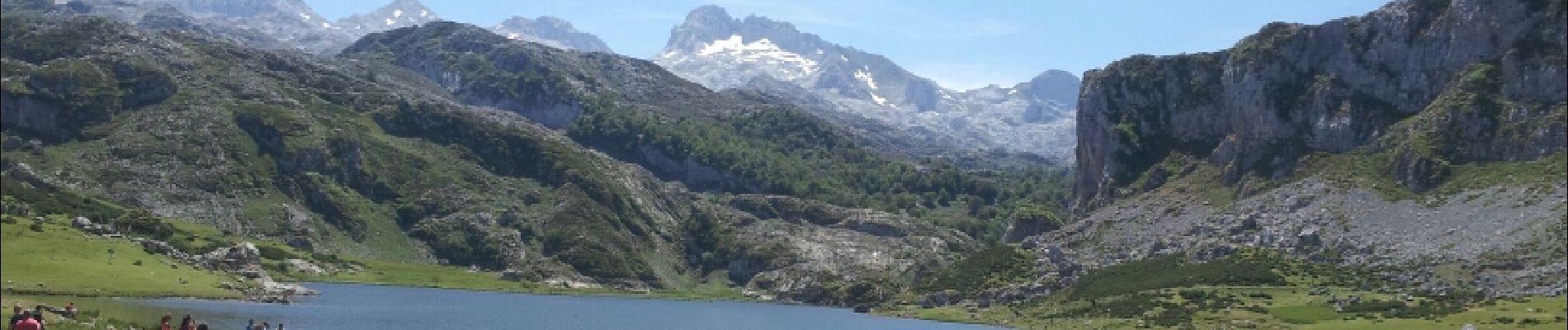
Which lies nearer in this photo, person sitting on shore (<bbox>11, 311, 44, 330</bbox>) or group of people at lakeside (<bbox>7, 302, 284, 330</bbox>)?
person sitting on shore (<bbox>11, 311, 44, 330</bbox>)

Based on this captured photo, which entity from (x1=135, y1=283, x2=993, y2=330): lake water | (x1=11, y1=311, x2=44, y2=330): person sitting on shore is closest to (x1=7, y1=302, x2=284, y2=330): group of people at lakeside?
(x1=11, y1=311, x2=44, y2=330): person sitting on shore

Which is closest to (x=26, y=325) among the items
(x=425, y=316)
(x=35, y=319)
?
(x=35, y=319)

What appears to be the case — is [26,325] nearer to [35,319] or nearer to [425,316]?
[35,319]

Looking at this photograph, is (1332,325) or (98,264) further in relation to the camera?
(1332,325)

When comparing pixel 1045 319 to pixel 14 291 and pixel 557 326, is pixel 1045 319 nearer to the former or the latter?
pixel 557 326

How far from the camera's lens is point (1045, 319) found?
196000 millimetres

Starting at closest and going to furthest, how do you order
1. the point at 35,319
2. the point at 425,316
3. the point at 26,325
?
the point at 26,325, the point at 35,319, the point at 425,316

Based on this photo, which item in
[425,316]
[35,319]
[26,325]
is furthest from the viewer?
[425,316]

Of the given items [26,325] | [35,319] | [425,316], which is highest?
[26,325]

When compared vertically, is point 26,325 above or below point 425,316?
above

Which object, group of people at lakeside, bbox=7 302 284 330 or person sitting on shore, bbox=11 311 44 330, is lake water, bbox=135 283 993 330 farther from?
person sitting on shore, bbox=11 311 44 330

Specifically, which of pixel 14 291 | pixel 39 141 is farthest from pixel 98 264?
pixel 14 291

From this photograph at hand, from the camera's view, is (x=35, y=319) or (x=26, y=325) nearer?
(x=26, y=325)

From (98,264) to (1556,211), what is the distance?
659ft
